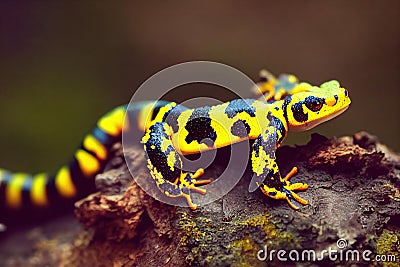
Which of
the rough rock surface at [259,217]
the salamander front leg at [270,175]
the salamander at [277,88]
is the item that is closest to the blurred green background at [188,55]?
the salamander at [277,88]

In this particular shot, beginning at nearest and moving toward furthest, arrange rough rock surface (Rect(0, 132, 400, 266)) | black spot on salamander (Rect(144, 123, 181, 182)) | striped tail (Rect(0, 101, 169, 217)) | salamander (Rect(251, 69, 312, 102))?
rough rock surface (Rect(0, 132, 400, 266))
black spot on salamander (Rect(144, 123, 181, 182))
salamander (Rect(251, 69, 312, 102))
striped tail (Rect(0, 101, 169, 217))

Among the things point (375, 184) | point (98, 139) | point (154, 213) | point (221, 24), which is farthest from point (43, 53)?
point (375, 184)

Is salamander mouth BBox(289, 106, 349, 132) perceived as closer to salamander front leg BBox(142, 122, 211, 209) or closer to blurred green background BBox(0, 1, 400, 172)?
salamander front leg BBox(142, 122, 211, 209)

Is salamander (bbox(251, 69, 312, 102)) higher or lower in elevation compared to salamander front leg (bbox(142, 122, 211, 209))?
higher

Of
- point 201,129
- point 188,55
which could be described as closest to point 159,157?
point 201,129

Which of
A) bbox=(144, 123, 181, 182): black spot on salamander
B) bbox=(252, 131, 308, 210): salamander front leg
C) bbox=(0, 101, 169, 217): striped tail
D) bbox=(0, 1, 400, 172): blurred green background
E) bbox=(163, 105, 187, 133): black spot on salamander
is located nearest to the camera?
bbox=(252, 131, 308, 210): salamander front leg

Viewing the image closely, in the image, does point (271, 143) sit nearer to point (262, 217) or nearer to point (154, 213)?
point (262, 217)

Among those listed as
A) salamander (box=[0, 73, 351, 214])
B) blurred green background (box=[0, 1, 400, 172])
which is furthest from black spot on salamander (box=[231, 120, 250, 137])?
blurred green background (box=[0, 1, 400, 172])
